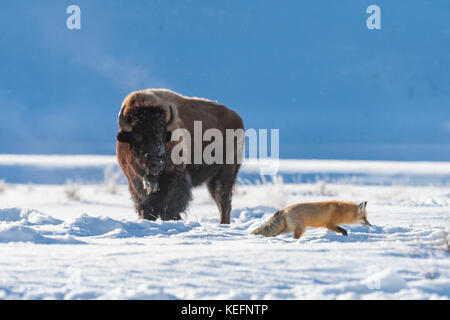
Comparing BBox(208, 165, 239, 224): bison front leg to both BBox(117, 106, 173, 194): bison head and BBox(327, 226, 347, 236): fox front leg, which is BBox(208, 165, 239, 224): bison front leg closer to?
BBox(117, 106, 173, 194): bison head

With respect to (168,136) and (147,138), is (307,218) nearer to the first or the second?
(147,138)

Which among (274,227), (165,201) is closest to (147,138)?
(165,201)

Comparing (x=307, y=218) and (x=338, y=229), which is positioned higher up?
(x=307, y=218)

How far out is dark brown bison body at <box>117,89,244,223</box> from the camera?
8570mm

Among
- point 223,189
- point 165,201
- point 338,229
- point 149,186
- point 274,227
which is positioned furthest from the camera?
point 223,189

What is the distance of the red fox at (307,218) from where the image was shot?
6680 millimetres

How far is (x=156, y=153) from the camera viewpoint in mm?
8438

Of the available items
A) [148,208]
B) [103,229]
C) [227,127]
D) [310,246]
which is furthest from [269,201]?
[310,246]

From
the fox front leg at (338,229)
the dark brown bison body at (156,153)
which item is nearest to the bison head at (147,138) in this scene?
the dark brown bison body at (156,153)

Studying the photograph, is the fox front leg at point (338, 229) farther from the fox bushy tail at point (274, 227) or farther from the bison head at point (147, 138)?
the bison head at point (147, 138)

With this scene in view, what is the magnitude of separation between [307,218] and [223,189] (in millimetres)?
4467

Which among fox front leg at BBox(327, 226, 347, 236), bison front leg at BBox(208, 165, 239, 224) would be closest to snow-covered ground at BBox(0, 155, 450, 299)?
fox front leg at BBox(327, 226, 347, 236)
